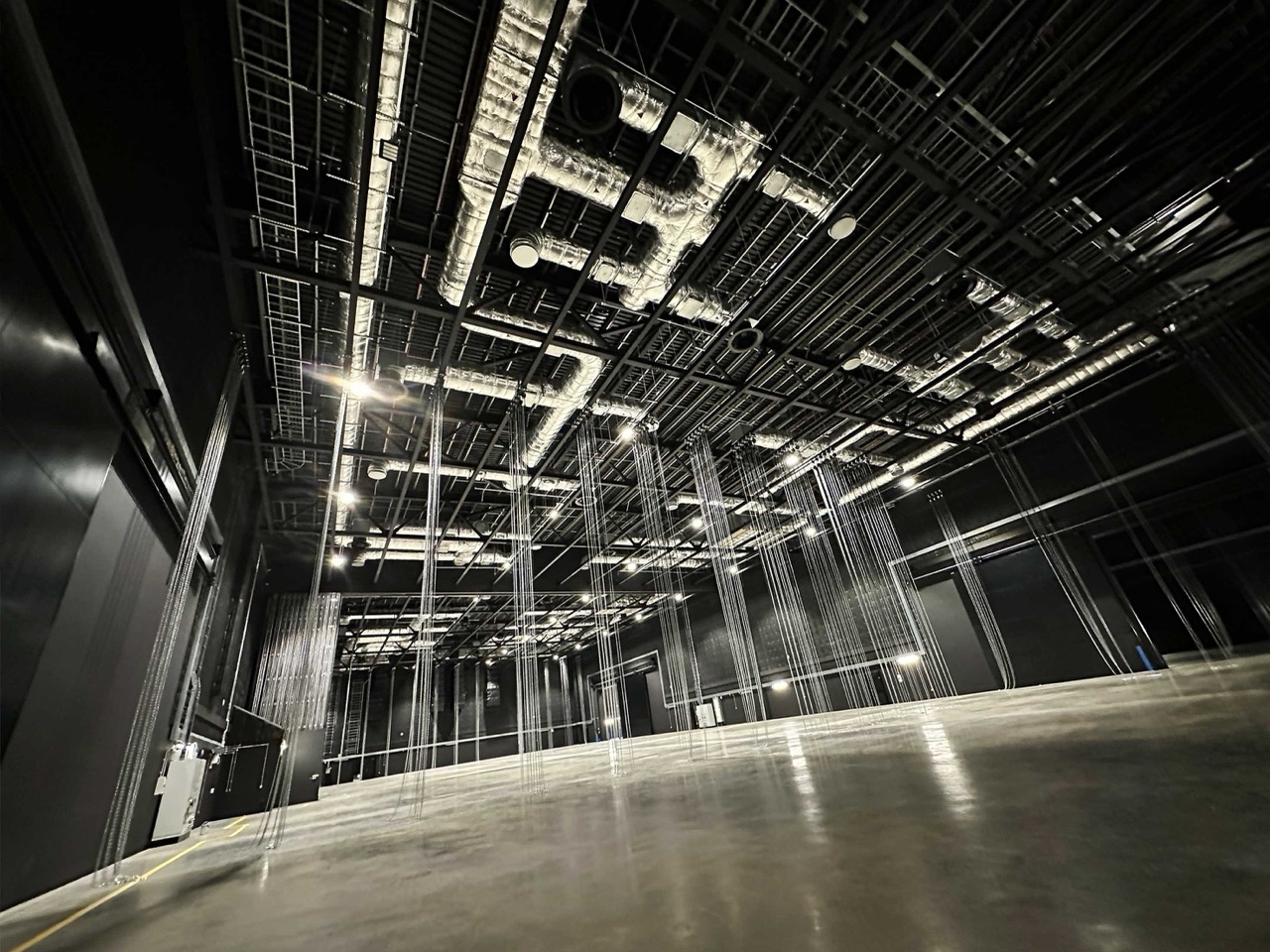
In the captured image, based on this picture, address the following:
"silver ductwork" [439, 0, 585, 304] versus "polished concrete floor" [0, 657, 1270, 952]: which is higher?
"silver ductwork" [439, 0, 585, 304]

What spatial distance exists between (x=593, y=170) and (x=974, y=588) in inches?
478

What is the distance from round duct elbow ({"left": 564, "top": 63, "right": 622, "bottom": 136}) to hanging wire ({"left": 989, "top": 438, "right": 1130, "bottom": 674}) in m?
10.8

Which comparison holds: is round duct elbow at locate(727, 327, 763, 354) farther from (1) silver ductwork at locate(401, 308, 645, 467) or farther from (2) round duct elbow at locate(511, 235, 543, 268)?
(2) round duct elbow at locate(511, 235, 543, 268)

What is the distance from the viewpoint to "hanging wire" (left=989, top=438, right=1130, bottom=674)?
9250 mm

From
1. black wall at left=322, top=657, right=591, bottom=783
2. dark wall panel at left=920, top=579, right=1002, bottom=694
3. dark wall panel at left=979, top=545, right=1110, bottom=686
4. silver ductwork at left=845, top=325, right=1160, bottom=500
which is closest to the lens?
silver ductwork at left=845, top=325, right=1160, bottom=500

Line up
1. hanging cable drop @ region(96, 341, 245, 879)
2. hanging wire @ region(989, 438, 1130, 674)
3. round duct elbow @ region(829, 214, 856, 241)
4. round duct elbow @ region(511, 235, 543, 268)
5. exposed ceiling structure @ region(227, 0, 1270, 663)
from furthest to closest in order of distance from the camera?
hanging wire @ region(989, 438, 1130, 674) < round duct elbow @ region(829, 214, 856, 241) < round duct elbow @ region(511, 235, 543, 268) < exposed ceiling structure @ region(227, 0, 1270, 663) < hanging cable drop @ region(96, 341, 245, 879)

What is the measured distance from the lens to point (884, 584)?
10.6m

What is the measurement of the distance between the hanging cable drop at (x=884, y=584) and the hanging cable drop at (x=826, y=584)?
399 millimetres

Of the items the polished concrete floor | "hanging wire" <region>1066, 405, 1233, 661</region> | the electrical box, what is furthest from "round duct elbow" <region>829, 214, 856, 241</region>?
the electrical box

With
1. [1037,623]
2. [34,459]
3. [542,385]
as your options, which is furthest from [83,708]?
[1037,623]

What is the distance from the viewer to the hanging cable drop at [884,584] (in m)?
10.7

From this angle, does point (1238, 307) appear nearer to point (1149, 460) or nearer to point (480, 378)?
point (1149, 460)

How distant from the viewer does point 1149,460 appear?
873 centimetres

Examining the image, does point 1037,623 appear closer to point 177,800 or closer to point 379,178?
point 379,178
